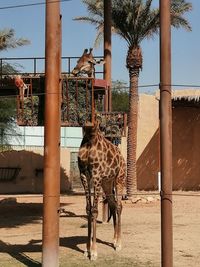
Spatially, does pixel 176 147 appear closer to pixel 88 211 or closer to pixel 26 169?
pixel 26 169

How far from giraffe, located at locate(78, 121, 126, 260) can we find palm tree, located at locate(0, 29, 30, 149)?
41.1 ft

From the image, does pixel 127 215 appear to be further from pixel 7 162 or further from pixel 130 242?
pixel 7 162

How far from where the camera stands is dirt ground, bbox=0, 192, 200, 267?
10.8 meters

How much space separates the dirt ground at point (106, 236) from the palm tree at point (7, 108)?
7703 millimetres

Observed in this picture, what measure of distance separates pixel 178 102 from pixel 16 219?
13.6 metres

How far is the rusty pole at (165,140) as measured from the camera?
293 inches

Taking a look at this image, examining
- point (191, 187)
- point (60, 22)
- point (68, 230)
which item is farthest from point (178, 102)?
point (60, 22)

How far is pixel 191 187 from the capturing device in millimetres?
29406

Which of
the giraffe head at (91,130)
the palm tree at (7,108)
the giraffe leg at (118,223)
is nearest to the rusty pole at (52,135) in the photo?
the giraffe head at (91,130)

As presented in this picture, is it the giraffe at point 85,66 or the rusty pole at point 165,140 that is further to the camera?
the giraffe at point 85,66

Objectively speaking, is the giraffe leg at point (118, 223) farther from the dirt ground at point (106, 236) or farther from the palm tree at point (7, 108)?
the palm tree at point (7, 108)

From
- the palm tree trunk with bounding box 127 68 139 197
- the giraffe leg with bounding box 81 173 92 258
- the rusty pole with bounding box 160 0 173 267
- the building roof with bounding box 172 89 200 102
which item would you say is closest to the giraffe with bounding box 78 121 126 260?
the giraffe leg with bounding box 81 173 92 258

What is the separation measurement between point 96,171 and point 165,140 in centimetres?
452

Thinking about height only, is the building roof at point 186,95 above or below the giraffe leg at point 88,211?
above
